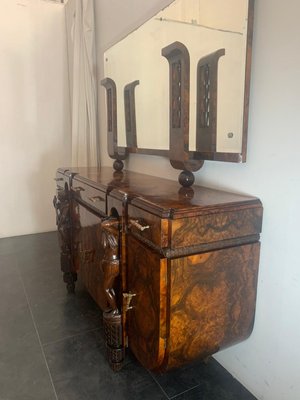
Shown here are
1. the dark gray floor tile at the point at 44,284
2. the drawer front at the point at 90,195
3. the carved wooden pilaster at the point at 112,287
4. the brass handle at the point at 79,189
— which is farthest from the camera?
the dark gray floor tile at the point at 44,284

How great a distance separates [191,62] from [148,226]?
0.77m

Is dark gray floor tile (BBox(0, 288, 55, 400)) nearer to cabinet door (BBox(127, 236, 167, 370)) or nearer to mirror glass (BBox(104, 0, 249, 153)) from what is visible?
cabinet door (BBox(127, 236, 167, 370))

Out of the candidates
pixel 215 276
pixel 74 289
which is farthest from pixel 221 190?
pixel 74 289

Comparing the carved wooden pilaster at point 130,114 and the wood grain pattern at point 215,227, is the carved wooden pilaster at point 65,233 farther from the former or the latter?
the wood grain pattern at point 215,227

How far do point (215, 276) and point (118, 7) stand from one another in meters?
1.89

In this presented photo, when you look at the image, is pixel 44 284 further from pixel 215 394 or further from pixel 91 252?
pixel 215 394

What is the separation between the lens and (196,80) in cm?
124

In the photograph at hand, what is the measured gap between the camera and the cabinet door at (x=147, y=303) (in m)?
0.91

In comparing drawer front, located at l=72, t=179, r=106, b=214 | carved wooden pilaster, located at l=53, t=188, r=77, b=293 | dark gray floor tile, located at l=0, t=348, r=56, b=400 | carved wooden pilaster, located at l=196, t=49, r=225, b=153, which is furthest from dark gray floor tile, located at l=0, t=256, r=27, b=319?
carved wooden pilaster, located at l=196, t=49, r=225, b=153

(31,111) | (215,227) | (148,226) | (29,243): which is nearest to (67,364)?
(148,226)

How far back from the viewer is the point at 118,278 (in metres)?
1.21

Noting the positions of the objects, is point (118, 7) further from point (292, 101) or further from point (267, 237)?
point (267, 237)

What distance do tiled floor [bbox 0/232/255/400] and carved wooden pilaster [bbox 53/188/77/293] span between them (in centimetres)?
13

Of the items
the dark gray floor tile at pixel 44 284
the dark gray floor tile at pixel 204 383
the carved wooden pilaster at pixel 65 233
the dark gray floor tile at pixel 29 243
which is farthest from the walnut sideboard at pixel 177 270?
the dark gray floor tile at pixel 29 243
